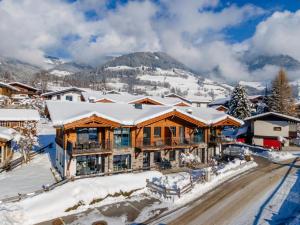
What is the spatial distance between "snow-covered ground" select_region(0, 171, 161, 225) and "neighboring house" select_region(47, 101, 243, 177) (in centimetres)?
305

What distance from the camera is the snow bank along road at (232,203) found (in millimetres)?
19500

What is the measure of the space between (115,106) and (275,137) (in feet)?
98.2

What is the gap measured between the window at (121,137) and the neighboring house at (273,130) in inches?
1131

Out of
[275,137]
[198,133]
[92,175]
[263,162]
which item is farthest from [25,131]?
[275,137]

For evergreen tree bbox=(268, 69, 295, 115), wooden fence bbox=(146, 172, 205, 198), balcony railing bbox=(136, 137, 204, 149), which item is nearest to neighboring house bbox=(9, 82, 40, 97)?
balcony railing bbox=(136, 137, 204, 149)

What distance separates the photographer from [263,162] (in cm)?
3678

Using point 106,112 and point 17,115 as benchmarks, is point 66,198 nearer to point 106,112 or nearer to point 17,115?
point 106,112

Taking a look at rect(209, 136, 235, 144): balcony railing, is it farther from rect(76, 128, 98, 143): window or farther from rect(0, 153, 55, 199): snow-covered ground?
rect(0, 153, 55, 199): snow-covered ground

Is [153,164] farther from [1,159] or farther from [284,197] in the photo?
[1,159]

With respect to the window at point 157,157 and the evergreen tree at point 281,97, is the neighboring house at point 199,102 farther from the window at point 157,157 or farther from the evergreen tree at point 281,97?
the window at point 157,157

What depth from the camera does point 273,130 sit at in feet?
160

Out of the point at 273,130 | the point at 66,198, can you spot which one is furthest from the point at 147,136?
the point at 273,130

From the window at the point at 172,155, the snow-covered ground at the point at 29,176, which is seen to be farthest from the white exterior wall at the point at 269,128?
the snow-covered ground at the point at 29,176

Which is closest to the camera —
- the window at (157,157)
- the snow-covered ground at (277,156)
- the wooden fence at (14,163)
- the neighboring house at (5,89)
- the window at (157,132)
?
the wooden fence at (14,163)
